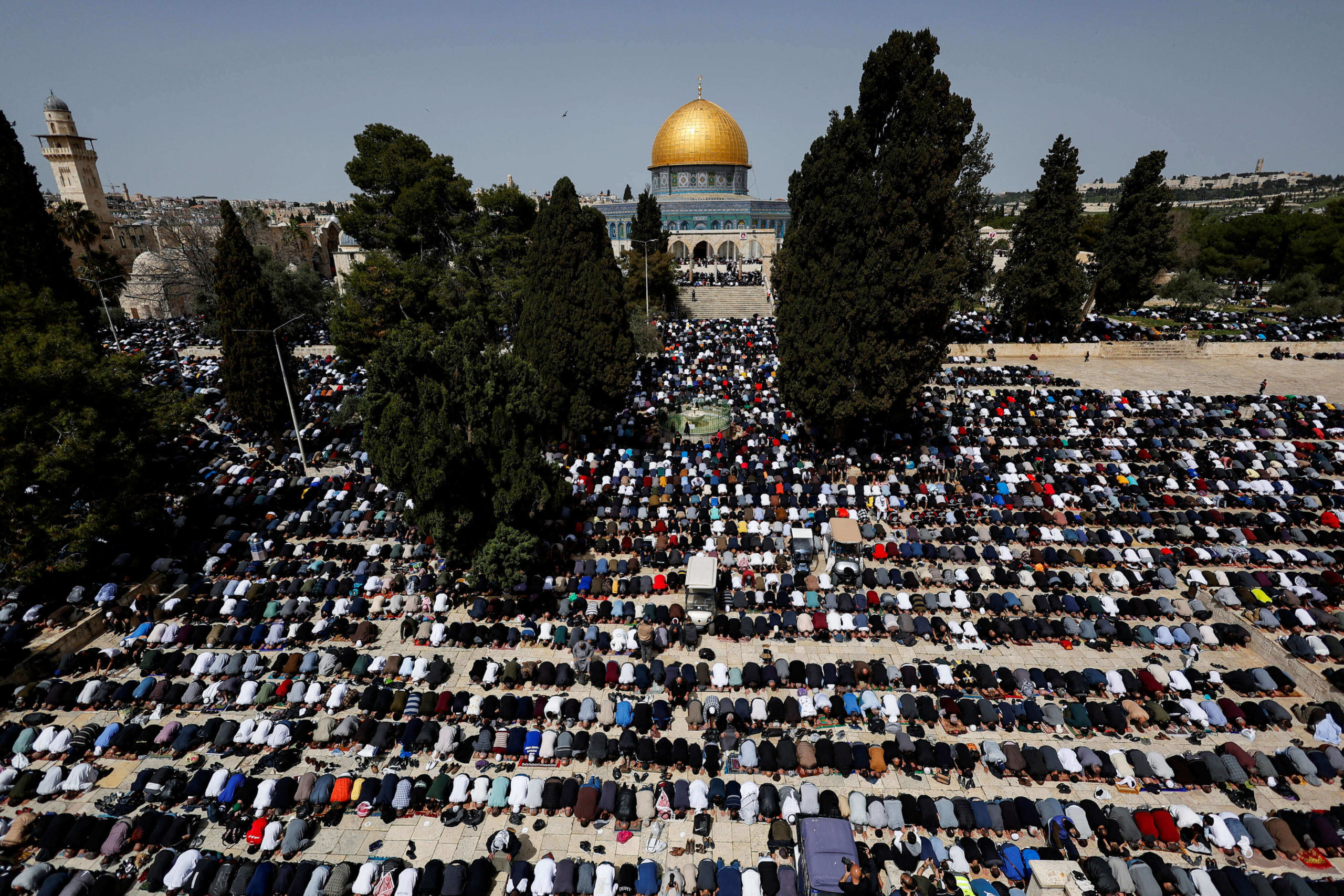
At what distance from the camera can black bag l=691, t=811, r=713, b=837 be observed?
10219mm

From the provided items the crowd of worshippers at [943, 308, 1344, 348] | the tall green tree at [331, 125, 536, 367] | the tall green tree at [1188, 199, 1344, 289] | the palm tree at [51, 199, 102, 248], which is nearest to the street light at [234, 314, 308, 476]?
the tall green tree at [331, 125, 536, 367]

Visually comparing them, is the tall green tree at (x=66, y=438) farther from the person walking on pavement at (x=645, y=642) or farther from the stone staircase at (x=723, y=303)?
the stone staircase at (x=723, y=303)

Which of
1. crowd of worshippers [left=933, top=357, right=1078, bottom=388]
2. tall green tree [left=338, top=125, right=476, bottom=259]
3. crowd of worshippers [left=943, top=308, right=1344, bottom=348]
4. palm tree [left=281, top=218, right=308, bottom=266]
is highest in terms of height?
palm tree [left=281, top=218, right=308, bottom=266]

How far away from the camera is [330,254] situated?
8331 cm

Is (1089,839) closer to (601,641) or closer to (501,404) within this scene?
(601,641)

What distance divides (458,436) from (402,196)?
51.2 feet

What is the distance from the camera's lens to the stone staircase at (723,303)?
177ft

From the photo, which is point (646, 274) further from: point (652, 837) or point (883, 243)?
point (652, 837)

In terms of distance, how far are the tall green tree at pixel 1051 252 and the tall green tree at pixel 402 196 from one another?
3110cm

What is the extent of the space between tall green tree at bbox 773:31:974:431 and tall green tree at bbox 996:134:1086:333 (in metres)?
16.4

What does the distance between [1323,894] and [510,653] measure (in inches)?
593

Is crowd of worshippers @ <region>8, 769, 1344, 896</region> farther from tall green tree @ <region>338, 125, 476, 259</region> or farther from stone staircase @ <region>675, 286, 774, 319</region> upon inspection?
stone staircase @ <region>675, 286, 774, 319</region>

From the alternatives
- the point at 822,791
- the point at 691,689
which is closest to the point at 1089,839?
the point at 822,791

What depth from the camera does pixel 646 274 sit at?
1721 inches
